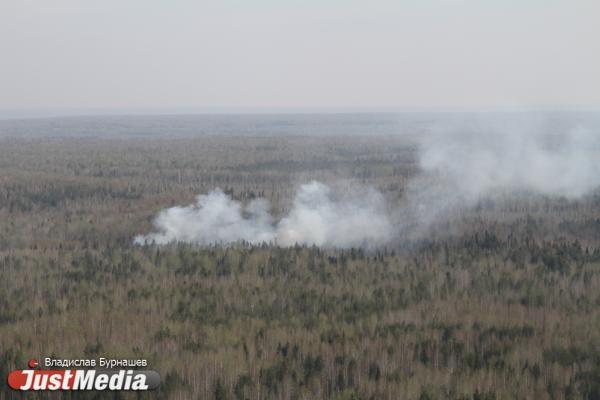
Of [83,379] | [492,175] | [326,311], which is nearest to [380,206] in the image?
[492,175]

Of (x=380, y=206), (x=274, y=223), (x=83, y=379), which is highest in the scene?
(x=83, y=379)

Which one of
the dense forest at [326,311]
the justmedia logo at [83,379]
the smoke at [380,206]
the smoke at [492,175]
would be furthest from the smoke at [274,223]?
the justmedia logo at [83,379]

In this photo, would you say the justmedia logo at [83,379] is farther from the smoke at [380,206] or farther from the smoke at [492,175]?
the smoke at [492,175]

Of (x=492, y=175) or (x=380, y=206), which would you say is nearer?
(x=380, y=206)

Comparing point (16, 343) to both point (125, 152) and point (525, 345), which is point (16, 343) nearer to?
point (525, 345)

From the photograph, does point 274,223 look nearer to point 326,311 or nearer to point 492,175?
point 326,311

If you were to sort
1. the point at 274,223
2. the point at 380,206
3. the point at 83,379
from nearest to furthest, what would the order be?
1. the point at 83,379
2. the point at 274,223
3. the point at 380,206

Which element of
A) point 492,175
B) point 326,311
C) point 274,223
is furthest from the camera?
point 492,175
